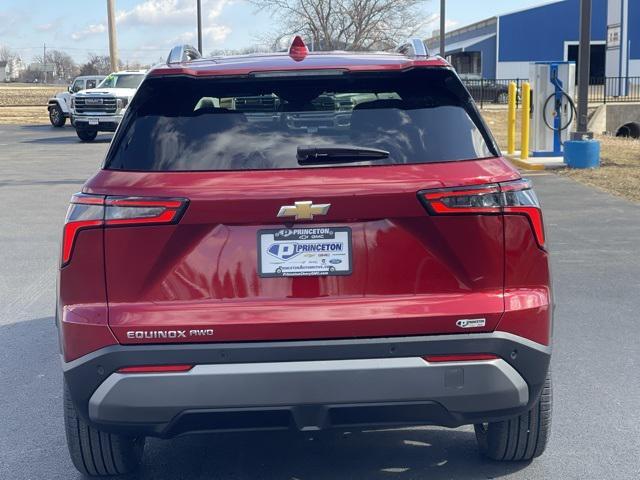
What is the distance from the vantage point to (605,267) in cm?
918

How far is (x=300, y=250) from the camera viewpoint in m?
3.56

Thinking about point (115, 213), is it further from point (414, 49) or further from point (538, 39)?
point (538, 39)

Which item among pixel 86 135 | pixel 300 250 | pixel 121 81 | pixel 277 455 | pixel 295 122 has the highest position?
pixel 121 81

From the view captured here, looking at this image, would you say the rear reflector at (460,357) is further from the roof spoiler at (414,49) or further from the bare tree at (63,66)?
the bare tree at (63,66)

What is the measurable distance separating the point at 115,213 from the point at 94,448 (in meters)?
1.14

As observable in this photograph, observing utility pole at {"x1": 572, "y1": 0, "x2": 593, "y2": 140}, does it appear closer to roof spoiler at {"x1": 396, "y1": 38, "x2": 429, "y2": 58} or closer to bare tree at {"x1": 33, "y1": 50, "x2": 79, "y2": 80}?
roof spoiler at {"x1": 396, "y1": 38, "x2": 429, "y2": 58}

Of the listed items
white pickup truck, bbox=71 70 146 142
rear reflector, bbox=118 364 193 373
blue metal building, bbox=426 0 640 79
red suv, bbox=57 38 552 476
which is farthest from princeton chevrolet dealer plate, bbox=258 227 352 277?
blue metal building, bbox=426 0 640 79

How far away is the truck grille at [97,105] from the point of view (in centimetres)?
3131

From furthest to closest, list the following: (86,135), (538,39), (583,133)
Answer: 1. (538,39)
2. (86,135)
3. (583,133)

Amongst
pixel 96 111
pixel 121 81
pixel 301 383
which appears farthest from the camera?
pixel 121 81

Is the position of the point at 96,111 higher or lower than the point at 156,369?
higher

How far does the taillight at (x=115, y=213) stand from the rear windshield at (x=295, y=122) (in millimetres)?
175

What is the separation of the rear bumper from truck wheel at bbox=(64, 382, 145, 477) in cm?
45

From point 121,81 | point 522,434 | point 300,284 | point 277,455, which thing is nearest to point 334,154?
point 300,284
